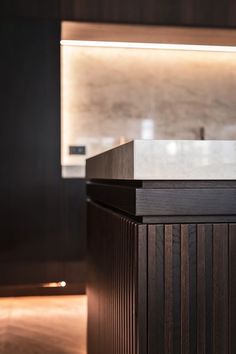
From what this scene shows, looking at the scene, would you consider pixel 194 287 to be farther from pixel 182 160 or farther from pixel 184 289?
pixel 182 160

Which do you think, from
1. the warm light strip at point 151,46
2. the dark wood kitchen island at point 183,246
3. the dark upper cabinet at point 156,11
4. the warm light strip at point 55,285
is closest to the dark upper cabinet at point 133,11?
the dark upper cabinet at point 156,11

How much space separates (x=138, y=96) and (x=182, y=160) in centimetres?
339

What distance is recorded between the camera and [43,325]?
306cm

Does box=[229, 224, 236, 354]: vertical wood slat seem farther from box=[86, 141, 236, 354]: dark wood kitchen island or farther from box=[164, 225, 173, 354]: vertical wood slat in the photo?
box=[164, 225, 173, 354]: vertical wood slat

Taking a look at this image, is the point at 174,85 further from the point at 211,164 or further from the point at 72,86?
the point at 211,164

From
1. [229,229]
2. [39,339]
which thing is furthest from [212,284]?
[39,339]

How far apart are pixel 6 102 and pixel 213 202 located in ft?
9.68

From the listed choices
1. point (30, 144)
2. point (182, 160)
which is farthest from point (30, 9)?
point (182, 160)

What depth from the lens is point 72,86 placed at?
14.1 feet

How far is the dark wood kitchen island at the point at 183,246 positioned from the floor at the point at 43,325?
1.55 meters

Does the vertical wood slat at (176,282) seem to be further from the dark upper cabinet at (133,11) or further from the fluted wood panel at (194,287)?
the dark upper cabinet at (133,11)

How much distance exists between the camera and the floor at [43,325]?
2.60 m

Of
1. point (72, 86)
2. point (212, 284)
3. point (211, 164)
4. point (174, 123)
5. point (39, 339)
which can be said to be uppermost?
point (72, 86)

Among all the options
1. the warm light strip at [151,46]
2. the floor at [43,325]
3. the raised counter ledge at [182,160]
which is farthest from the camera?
the warm light strip at [151,46]
